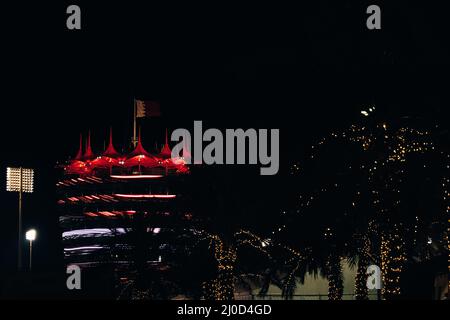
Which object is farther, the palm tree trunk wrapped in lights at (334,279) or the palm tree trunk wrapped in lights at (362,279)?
the palm tree trunk wrapped in lights at (334,279)

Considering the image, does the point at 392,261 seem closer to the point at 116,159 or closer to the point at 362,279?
the point at 362,279

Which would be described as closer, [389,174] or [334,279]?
[389,174]

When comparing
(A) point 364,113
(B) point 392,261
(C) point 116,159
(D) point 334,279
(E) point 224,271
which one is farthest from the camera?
(C) point 116,159

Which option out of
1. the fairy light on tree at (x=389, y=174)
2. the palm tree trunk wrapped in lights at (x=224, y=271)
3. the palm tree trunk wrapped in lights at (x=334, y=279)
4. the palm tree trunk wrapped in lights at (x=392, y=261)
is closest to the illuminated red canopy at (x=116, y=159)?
the palm tree trunk wrapped in lights at (x=224, y=271)

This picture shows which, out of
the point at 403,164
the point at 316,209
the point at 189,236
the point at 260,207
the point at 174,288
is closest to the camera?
the point at 403,164

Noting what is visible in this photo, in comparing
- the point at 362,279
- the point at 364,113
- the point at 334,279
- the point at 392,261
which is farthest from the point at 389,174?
the point at 334,279

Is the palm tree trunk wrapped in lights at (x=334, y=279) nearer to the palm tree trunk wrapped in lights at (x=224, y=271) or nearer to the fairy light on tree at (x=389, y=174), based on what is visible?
the fairy light on tree at (x=389, y=174)

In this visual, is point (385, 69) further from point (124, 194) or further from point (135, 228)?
point (124, 194)

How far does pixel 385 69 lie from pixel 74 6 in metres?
9.12

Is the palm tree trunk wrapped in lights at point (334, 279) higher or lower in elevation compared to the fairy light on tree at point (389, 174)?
lower

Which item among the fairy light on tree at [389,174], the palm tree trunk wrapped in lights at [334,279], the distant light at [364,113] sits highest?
the distant light at [364,113]

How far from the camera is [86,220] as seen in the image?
7144cm
